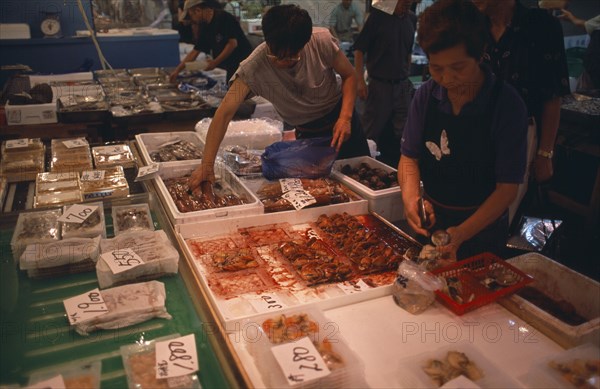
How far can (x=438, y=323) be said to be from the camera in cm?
163

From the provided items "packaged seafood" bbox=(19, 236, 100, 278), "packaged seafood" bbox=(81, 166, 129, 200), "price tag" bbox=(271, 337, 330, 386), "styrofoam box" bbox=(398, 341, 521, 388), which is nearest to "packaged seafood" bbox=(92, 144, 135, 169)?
"packaged seafood" bbox=(81, 166, 129, 200)

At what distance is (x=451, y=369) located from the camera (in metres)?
1.34

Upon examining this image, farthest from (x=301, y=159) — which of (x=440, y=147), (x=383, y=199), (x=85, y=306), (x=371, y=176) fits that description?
(x=85, y=306)

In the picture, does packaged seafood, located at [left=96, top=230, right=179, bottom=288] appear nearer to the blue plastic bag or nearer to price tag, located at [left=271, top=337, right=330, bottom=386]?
price tag, located at [left=271, top=337, right=330, bottom=386]

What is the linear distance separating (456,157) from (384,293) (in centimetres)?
63

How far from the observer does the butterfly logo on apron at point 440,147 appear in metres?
1.96

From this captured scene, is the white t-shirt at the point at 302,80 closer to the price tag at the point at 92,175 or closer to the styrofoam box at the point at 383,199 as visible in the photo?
the styrofoam box at the point at 383,199

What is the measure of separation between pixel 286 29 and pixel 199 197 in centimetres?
92

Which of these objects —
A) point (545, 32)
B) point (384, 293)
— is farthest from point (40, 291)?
point (545, 32)

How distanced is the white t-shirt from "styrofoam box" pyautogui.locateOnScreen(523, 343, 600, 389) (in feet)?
6.27

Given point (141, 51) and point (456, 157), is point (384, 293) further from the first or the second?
point (141, 51)

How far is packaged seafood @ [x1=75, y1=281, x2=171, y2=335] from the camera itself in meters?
1.50

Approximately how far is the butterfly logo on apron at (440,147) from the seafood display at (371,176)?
589 millimetres

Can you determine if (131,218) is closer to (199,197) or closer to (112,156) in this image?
(199,197)
